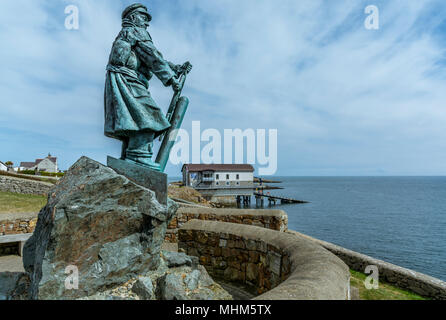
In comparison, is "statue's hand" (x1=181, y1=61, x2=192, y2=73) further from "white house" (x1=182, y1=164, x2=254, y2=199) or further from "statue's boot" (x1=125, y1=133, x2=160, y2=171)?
"white house" (x1=182, y1=164, x2=254, y2=199)

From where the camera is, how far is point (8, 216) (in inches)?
331

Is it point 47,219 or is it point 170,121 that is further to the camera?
point 170,121

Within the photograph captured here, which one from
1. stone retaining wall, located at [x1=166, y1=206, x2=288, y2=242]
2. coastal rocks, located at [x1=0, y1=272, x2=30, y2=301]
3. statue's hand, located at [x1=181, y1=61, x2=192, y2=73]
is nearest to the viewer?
coastal rocks, located at [x1=0, y1=272, x2=30, y2=301]

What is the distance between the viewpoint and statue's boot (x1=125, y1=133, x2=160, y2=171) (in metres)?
4.20

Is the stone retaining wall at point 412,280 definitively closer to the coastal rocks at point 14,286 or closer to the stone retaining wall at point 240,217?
the stone retaining wall at point 240,217

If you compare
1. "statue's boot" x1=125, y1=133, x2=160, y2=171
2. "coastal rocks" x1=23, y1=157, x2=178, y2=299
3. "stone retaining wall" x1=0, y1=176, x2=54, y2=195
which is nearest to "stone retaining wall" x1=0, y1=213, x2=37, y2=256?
"coastal rocks" x1=23, y1=157, x2=178, y2=299

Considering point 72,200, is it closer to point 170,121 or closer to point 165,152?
point 165,152

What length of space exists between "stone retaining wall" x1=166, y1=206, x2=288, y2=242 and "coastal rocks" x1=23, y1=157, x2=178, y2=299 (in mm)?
3589

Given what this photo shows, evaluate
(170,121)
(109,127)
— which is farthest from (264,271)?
(109,127)

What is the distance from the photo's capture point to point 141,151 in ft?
13.9

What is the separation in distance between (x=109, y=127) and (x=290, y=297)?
3514mm

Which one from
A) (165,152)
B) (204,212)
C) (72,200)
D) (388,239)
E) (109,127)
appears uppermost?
(109,127)

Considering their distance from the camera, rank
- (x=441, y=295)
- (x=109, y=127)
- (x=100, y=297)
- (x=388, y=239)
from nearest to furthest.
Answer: (x=100, y=297), (x=109, y=127), (x=441, y=295), (x=388, y=239)

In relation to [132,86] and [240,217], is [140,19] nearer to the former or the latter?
[132,86]
